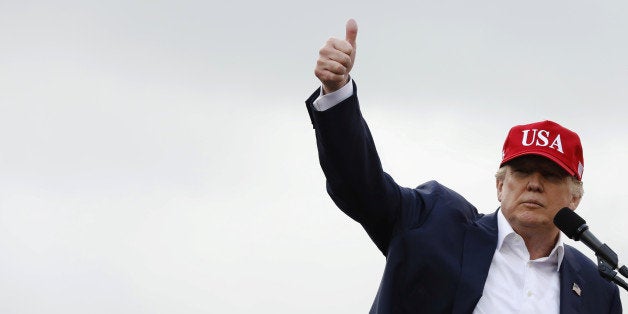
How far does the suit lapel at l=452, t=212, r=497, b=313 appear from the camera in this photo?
7.47m

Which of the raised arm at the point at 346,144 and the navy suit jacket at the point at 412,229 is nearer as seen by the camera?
the raised arm at the point at 346,144

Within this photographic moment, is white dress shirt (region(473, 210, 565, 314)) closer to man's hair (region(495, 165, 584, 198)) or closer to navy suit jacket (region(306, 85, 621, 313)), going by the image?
navy suit jacket (region(306, 85, 621, 313))

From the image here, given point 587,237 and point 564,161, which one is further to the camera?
point 564,161

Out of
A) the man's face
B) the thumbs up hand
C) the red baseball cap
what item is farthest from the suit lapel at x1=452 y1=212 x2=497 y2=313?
the thumbs up hand

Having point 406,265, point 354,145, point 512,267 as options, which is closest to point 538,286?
point 512,267

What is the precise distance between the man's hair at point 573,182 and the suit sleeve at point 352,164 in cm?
162

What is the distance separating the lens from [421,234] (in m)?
7.48

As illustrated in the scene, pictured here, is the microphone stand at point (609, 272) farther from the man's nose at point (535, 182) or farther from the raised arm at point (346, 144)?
the man's nose at point (535, 182)

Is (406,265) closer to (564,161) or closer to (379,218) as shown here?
(379,218)

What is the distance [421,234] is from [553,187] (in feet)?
4.81

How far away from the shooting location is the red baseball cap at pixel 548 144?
8203mm

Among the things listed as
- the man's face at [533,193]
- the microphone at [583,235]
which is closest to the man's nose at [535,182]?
the man's face at [533,193]

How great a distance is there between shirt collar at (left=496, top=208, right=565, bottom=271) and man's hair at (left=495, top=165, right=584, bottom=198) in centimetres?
35

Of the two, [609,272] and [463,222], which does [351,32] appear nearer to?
[463,222]
